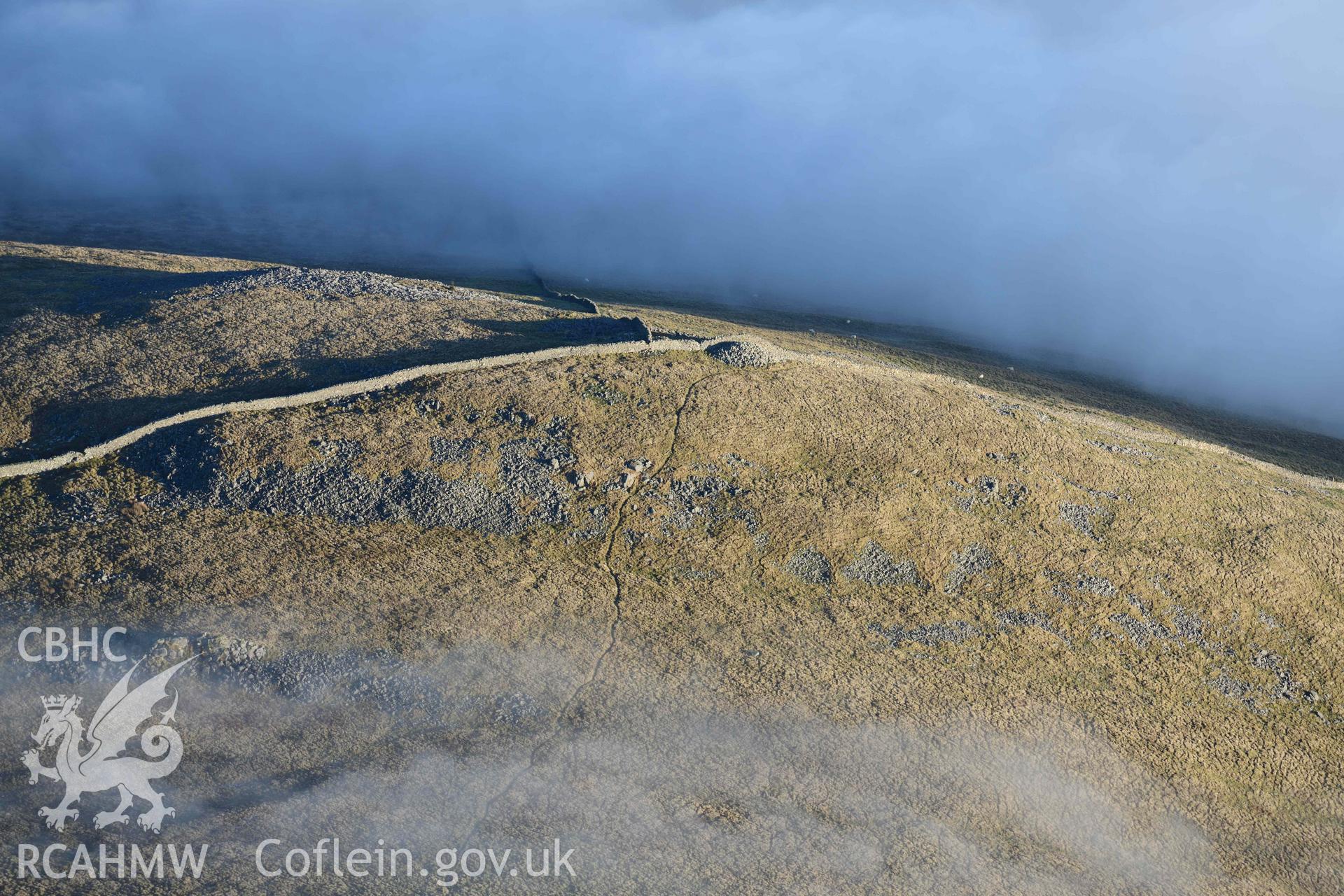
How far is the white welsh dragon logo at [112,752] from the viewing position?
26.3 m

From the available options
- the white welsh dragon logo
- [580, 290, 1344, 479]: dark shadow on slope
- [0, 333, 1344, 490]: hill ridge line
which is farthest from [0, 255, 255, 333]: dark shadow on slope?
[580, 290, 1344, 479]: dark shadow on slope

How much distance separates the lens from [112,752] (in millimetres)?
28047

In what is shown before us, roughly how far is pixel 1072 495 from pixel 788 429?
49.9 ft

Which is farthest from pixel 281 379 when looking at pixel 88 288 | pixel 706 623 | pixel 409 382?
pixel 706 623

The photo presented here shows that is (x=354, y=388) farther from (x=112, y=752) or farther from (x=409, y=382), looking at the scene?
(x=112, y=752)

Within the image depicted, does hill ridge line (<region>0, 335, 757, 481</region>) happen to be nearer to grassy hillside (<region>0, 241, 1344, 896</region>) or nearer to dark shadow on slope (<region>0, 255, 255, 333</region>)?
grassy hillside (<region>0, 241, 1344, 896</region>)

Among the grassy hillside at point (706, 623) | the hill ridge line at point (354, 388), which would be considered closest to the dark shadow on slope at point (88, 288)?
the grassy hillside at point (706, 623)

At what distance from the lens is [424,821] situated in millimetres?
26906

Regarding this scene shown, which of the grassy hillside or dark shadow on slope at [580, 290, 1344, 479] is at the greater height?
dark shadow on slope at [580, 290, 1344, 479]

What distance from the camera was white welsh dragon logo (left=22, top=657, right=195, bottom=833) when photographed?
26.3 m

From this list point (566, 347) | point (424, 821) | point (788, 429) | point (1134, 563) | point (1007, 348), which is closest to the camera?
point (424, 821)

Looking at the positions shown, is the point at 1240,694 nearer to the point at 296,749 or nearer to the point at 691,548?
the point at 691,548

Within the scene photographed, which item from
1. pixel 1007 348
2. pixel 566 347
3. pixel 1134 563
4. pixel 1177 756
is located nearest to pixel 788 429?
pixel 566 347

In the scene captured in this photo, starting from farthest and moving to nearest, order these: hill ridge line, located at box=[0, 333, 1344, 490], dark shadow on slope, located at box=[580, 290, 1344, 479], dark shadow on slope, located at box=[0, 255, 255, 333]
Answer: dark shadow on slope, located at box=[580, 290, 1344, 479], dark shadow on slope, located at box=[0, 255, 255, 333], hill ridge line, located at box=[0, 333, 1344, 490]
